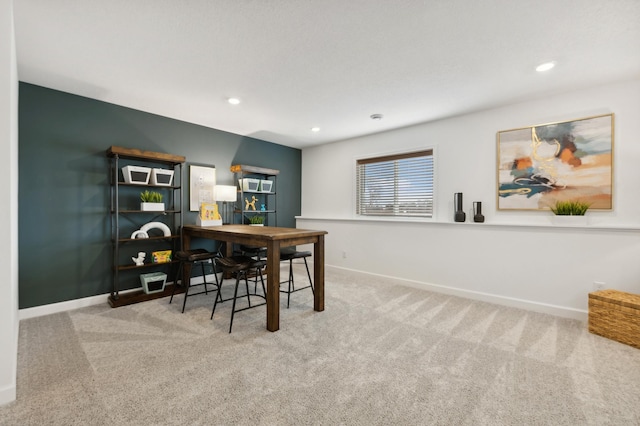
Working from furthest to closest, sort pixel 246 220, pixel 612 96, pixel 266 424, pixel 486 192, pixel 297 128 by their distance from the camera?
pixel 246 220, pixel 297 128, pixel 486 192, pixel 612 96, pixel 266 424

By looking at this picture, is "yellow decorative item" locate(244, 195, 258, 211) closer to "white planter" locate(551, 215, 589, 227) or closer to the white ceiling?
the white ceiling

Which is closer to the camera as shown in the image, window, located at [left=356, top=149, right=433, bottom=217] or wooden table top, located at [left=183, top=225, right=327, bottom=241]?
wooden table top, located at [left=183, top=225, right=327, bottom=241]

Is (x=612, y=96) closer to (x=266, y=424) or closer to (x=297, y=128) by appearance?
(x=297, y=128)

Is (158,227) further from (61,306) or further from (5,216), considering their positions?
(5,216)

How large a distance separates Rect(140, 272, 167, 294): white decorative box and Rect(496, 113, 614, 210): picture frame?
13.9ft

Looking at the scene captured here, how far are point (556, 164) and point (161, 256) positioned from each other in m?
4.74

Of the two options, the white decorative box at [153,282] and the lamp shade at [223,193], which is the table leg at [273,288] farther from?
the lamp shade at [223,193]

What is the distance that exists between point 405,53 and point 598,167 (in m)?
2.32

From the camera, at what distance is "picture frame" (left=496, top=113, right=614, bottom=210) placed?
2.82 m

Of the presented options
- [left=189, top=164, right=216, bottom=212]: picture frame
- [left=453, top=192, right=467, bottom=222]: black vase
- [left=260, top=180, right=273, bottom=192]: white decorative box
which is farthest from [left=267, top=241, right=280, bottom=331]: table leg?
[left=453, top=192, right=467, bottom=222]: black vase

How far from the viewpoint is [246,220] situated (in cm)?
480

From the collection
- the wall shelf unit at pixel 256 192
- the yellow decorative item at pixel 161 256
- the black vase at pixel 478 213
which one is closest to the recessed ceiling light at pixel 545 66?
the black vase at pixel 478 213

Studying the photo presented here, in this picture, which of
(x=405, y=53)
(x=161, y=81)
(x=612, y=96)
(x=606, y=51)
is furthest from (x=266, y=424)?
(x=612, y=96)

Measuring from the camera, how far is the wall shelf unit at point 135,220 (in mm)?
3258
